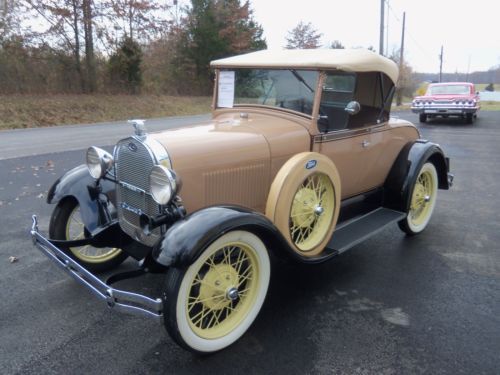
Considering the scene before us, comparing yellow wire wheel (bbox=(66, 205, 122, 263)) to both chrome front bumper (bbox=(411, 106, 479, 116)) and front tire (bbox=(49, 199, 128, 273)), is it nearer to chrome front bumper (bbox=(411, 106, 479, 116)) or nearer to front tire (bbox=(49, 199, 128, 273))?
front tire (bbox=(49, 199, 128, 273))

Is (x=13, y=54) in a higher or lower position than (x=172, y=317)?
higher

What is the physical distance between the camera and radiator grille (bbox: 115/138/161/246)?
9.39ft

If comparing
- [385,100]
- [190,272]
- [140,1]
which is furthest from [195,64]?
[190,272]

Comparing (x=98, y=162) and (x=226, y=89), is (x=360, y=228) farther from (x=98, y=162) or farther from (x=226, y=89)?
(x=98, y=162)

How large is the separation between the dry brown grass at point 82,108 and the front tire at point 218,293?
48.8 feet

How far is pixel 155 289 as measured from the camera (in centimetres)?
331

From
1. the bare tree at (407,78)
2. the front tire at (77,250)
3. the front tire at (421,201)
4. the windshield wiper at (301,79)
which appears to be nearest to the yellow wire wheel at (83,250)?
the front tire at (77,250)

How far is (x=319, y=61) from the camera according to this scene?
3338 mm

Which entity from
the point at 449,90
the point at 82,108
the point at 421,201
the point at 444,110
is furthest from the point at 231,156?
the point at 82,108

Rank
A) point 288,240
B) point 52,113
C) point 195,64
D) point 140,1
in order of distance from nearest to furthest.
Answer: point 288,240 → point 52,113 → point 140,1 → point 195,64

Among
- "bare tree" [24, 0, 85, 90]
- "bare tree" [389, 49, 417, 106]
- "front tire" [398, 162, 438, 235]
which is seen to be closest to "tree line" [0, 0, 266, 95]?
"bare tree" [24, 0, 85, 90]

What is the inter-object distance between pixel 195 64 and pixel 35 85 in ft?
36.1

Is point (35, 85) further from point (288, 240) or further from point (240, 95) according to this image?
point (288, 240)

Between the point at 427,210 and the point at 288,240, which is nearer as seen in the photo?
the point at 288,240
